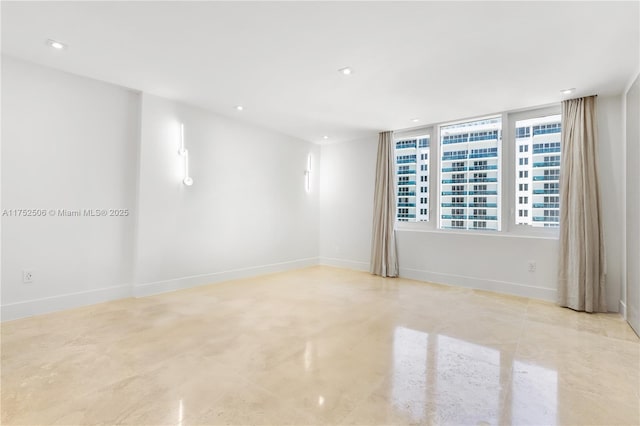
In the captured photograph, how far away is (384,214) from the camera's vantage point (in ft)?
17.1

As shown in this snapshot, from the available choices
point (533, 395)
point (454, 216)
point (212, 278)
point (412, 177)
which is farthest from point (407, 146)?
point (533, 395)

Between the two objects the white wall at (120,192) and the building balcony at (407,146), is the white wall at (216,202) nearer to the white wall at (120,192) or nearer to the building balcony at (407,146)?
the white wall at (120,192)

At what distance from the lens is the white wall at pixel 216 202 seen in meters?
3.85

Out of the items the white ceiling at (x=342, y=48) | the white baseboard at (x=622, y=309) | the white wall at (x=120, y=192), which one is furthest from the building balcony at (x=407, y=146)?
the white baseboard at (x=622, y=309)

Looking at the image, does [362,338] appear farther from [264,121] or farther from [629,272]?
[264,121]

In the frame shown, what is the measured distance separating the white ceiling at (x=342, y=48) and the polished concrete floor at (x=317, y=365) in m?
2.47

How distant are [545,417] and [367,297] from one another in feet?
7.70

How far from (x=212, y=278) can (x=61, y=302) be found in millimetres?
1714

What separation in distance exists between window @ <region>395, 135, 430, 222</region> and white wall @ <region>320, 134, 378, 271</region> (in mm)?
484

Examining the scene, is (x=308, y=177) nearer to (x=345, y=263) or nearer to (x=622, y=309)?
(x=345, y=263)

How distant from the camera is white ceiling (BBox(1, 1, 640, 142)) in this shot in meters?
2.19

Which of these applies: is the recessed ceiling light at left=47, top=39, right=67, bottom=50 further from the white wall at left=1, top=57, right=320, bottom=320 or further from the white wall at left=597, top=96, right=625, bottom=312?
the white wall at left=597, top=96, right=625, bottom=312

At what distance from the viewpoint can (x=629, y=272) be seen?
124 inches

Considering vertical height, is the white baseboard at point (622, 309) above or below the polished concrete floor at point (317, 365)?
above
